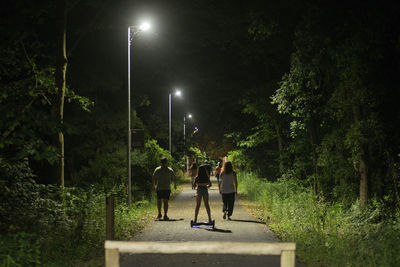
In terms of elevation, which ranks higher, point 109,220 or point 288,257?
point 288,257

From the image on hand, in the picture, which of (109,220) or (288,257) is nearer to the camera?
(288,257)

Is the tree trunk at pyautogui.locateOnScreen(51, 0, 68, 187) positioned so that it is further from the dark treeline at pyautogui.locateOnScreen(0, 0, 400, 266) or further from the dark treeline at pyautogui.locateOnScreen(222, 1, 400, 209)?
the dark treeline at pyautogui.locateOnScreen(222, 1, 400, 209)

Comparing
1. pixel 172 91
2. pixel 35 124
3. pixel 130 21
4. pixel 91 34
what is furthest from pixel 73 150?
pixel 35 124

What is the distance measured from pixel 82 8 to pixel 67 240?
14.5 m

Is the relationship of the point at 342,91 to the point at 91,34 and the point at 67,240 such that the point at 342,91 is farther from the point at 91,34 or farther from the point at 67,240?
the point at 91,34

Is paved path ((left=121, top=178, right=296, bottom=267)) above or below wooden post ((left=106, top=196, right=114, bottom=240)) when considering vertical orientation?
below

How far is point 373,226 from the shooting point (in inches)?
413

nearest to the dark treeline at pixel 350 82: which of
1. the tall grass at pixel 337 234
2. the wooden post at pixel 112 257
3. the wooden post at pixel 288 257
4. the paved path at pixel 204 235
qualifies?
the tall grass at pixel 337 234

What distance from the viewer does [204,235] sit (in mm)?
12617

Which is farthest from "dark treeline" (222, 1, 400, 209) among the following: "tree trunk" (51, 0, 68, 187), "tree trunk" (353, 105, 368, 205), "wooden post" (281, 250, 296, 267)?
"wooden post" (281, 250, 296, 267)

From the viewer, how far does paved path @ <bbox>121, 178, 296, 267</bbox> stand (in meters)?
9.31

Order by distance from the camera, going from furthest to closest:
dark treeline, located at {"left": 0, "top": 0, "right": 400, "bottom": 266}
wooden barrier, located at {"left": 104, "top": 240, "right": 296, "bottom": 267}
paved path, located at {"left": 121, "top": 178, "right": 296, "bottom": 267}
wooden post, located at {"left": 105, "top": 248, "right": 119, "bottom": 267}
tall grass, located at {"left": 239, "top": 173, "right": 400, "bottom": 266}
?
dark treeline, located at {"left": 0, "top": 0, "right": 400, "bottom": 266}, paved path, located at {"left": 121, "top": 178, "right": 296, "bottom": 267}, tall grass, located at {"left": 239, "top": 173, "right": 400, "bottom": 266}, wooden post, located at {"left": 105, "top": 248, "right": 119, "bottom": 267}, wooden barrier, located at {"left": 104, "top": 240, "right": 296, "bottom": 267}

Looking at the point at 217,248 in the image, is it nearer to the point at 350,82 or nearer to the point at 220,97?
the point at 350,82

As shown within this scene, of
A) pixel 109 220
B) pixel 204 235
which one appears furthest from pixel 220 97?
pixel 109 220
